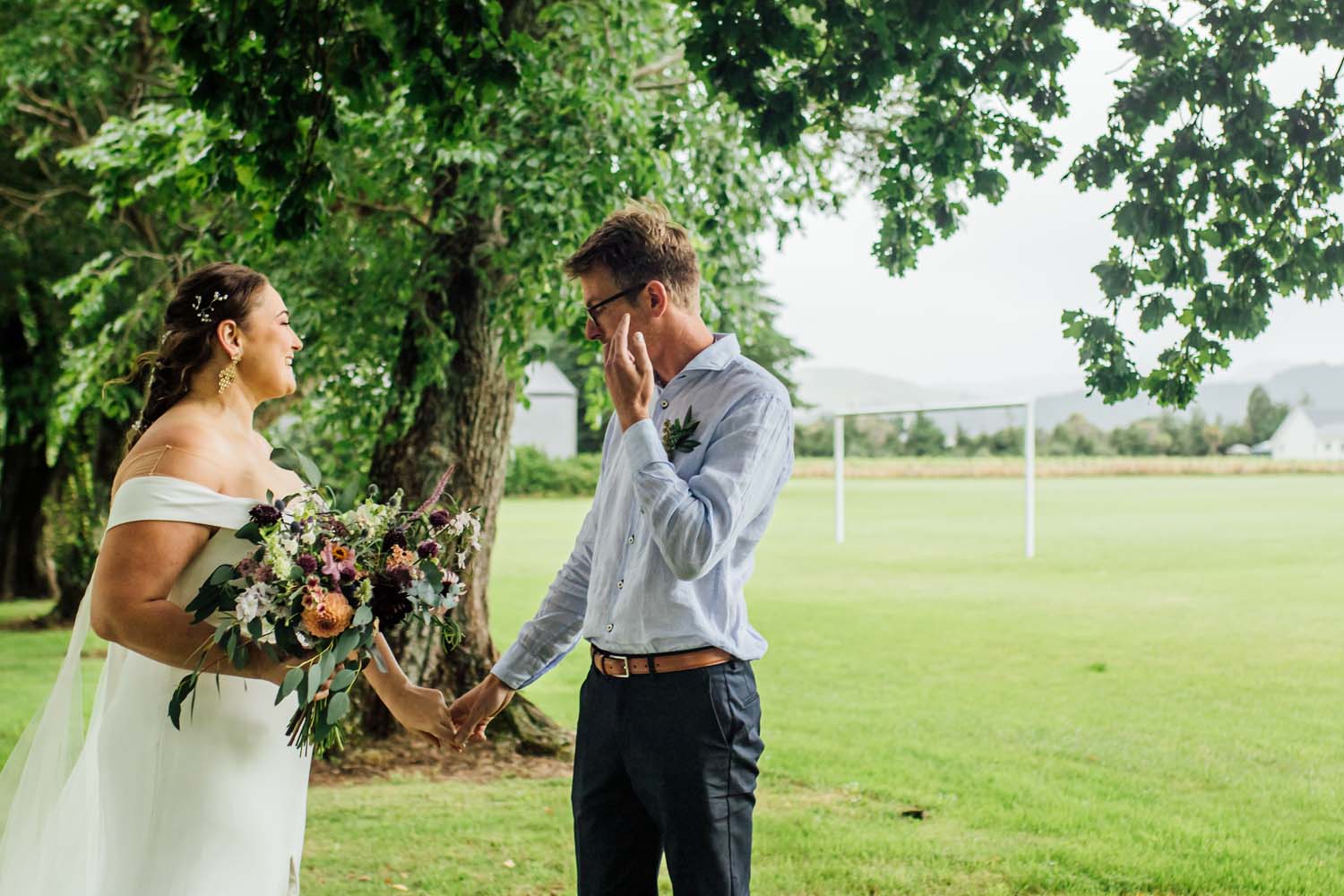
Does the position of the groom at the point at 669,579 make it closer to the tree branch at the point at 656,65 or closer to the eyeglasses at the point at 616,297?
the eyeglasses at the point at 616,297

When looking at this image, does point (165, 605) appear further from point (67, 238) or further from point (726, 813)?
point (67, 238)

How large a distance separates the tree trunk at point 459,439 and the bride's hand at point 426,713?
14.3ft

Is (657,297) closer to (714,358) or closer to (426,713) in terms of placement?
(714,358)

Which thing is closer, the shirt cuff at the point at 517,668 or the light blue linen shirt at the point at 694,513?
the light blue linen shirt at the point at 694,513

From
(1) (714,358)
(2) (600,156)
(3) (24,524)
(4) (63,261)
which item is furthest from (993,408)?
(1) (714,358)

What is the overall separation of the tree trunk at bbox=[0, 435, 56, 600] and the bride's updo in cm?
1553

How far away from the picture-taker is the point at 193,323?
10.3ft

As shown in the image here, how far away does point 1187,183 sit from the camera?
4.97 meters

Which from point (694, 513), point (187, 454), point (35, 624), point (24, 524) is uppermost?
point (187, 454)

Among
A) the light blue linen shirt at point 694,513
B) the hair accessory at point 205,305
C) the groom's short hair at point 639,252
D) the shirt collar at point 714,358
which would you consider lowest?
the light blue linen shirt at point 694,513

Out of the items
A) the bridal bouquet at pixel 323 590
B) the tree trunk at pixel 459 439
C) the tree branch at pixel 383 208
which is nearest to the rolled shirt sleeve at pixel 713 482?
the bridal bouquet at pixel 323 590

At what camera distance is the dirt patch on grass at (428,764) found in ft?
25.0

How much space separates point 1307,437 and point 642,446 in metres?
53.5

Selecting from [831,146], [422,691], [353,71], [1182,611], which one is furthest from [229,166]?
[1182,611]
